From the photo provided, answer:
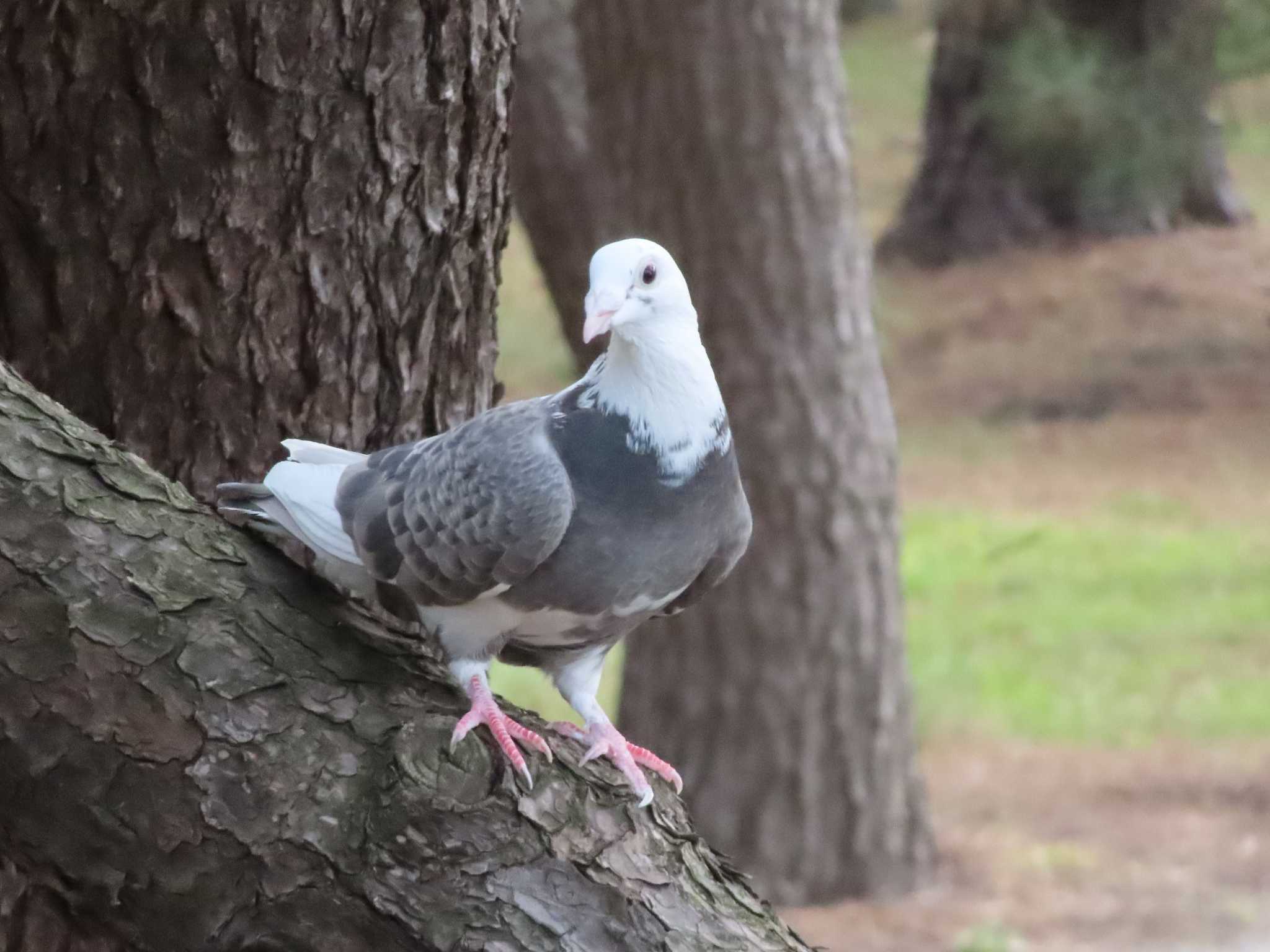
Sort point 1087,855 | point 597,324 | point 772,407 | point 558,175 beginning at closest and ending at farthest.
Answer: point 597,324
point 772,407
point 558,175
point 1087,855

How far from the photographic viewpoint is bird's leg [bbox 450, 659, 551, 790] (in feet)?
5.52

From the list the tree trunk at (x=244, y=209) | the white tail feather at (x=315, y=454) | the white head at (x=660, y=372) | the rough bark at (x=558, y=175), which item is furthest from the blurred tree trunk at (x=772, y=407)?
the white head at (x=660, y=372)

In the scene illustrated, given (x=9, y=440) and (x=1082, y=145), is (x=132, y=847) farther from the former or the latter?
(x=1082, y=145)

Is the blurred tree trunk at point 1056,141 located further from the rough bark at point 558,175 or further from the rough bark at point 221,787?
the rough bark at point 221,787

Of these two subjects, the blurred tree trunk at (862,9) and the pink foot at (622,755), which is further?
the blurred tree trunk at (862,9)

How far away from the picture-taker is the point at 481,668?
1.80m

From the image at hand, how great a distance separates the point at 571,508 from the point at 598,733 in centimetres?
29

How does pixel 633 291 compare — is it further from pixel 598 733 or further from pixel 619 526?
pixel 598 733

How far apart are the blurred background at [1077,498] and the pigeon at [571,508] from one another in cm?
228

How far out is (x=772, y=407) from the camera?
407cm

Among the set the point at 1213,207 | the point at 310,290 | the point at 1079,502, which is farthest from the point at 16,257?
the point at 1213,207

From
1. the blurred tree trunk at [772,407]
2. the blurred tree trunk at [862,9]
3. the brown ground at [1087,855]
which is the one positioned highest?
the blurred tree trunk at [862,9]

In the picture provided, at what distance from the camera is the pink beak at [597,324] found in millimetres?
1549

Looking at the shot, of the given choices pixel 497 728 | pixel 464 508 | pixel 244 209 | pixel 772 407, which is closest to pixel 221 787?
pixel 497 728
